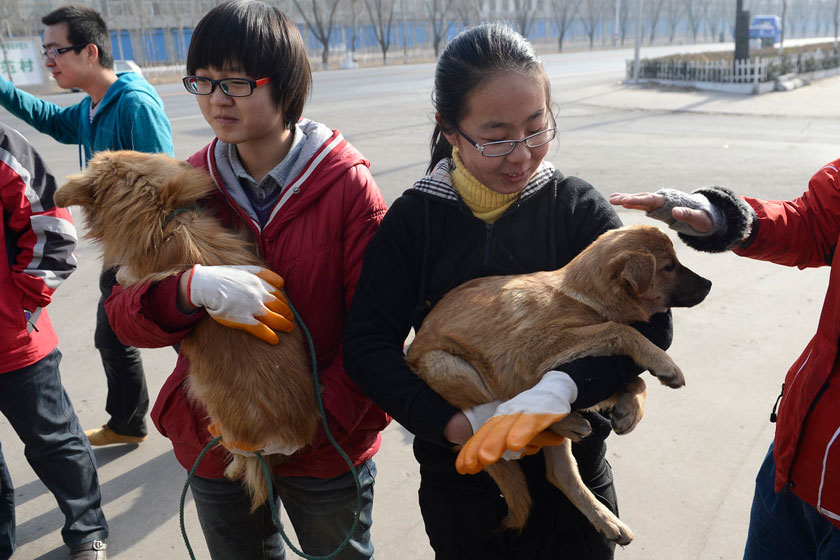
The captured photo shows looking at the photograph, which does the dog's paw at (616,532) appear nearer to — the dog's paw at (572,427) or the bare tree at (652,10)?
the dog's paw at (572,427)

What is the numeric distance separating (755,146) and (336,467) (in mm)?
13341

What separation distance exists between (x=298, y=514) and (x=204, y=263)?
977mm

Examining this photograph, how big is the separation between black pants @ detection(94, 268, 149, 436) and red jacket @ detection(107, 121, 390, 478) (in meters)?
2.12

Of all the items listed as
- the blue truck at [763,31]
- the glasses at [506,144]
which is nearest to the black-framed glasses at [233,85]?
the glasses at [506,144]

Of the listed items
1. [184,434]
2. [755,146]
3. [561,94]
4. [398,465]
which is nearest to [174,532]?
[398,465]

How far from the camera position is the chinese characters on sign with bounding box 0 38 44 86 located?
3141 centimetres

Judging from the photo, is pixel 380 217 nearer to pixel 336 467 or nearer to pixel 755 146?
pixel 336 467

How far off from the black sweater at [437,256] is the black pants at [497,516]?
0.26m

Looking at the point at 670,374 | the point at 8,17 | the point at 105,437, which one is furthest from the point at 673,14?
the point at 670,374

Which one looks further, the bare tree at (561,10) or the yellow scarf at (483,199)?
the bare tree at (561,10)

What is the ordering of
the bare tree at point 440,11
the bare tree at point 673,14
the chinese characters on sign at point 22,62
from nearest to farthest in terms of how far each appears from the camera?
the chinese characters on sign at point 22,62
the bare tree at point 440,11
the bare tree at point 673,14

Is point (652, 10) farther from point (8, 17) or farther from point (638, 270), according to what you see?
point (638, 270)

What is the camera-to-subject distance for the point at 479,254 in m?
2.22

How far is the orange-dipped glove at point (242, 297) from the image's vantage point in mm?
2123
